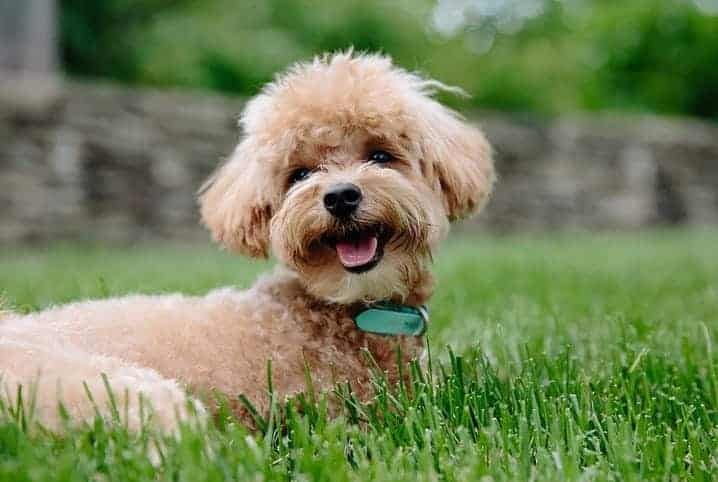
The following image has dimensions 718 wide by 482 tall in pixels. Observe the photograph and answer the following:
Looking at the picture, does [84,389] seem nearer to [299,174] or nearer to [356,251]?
[356,251]

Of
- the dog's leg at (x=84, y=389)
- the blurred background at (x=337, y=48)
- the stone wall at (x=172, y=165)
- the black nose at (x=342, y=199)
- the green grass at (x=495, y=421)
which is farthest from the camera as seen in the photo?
the blurred background at (x=337, y=48)

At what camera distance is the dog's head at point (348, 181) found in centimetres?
305

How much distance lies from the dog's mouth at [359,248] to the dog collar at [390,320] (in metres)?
0.15

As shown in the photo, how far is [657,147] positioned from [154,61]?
821cm

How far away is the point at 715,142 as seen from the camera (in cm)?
1500

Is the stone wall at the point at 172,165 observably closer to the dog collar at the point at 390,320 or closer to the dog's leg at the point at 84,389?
the dog collar at the point at 390,320

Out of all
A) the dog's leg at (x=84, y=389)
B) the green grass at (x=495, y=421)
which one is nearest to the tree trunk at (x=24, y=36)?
the green grass at (x=495, y=421)

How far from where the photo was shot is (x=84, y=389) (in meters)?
2.31

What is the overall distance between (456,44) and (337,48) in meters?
10.8

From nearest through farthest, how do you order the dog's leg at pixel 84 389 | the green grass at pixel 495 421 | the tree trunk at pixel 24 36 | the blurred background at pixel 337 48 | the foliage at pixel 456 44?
the green grass at pixel 495 421
the dog's leg at pixel 84 389
the blurred background at pixel 337 48
the tree trunk at pixel 24 36
the foliage at pixel 456 44

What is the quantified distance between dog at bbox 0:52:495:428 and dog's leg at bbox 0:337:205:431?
0.43ft

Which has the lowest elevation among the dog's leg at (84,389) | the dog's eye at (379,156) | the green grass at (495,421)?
the green grass at (495,421)

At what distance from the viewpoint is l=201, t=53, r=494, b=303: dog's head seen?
10.0ft

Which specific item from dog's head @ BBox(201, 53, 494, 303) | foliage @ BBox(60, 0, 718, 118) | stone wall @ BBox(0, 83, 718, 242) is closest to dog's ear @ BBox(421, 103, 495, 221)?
dog's head @ BBox(201, 53, 494, 303)
